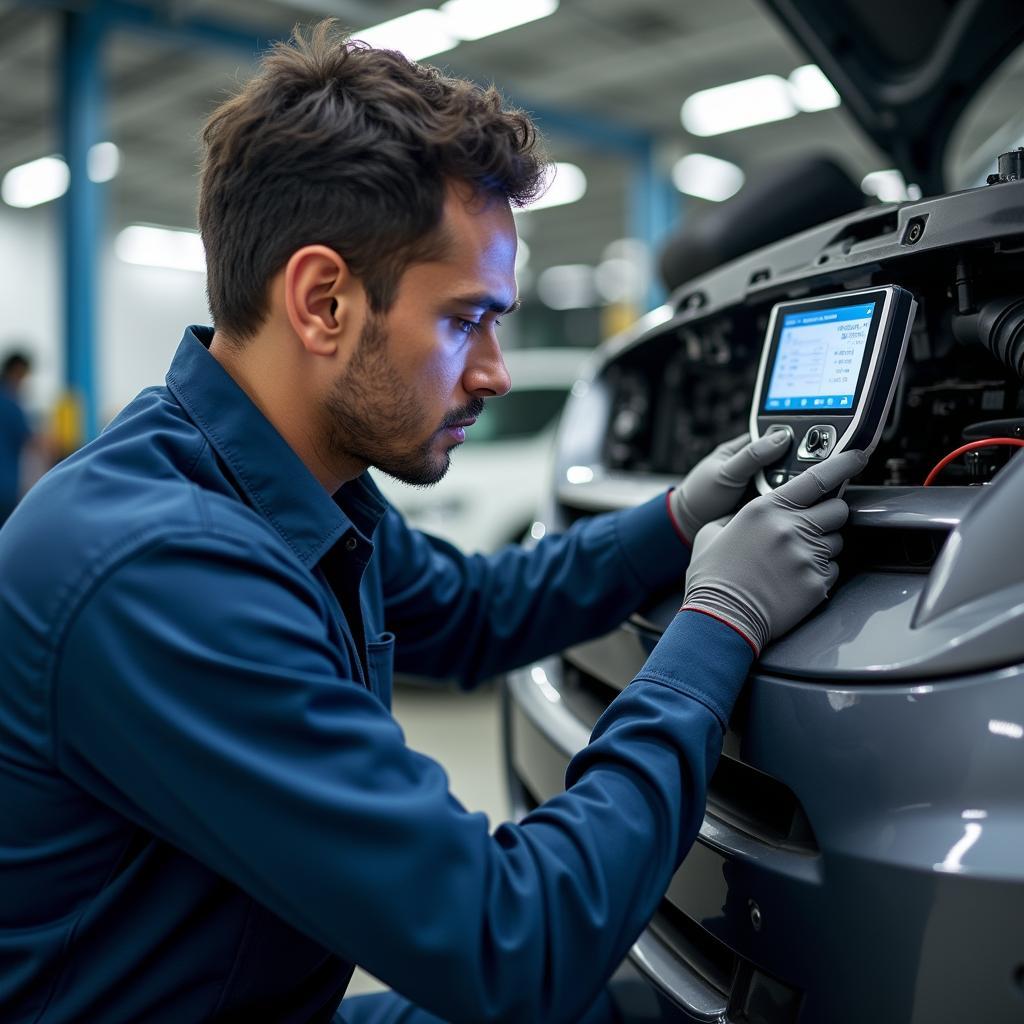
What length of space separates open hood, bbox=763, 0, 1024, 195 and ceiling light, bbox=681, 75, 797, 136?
23.4ft

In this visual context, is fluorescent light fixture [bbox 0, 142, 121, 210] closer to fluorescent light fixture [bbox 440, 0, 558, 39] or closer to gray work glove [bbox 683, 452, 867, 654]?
fluorescent light fixture [bbox 440, 0, 558, 39]

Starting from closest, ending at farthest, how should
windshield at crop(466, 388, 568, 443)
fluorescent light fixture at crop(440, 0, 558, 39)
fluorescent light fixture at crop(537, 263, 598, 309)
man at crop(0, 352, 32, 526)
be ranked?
windshield at crop(466, 388, 568, 443) < man at crop(0, 352, 32, 526) < fluorescent light fixture at crop(440, 0, 558, 39) < fluorescent light fixture at crop(537, 263, 598, 309)

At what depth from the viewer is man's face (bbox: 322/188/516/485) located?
3.32 ft

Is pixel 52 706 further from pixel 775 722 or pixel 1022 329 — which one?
pixel 1022 329

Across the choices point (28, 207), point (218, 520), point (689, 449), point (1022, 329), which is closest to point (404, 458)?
point (218, 520)

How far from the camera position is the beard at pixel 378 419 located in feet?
3.32

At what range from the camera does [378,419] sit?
104 cm

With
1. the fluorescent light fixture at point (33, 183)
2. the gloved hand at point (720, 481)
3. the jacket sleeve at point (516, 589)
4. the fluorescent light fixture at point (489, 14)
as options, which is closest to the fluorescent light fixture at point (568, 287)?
the fluorescent light fixture at point (33, 183)

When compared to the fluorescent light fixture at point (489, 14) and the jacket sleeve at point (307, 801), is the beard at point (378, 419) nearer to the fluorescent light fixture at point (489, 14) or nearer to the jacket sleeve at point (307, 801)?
the jacket sleeve at point (307, 801)

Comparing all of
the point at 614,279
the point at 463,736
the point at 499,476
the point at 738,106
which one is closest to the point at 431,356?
the point at 463,736

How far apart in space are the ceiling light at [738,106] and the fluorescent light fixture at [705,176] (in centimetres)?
72

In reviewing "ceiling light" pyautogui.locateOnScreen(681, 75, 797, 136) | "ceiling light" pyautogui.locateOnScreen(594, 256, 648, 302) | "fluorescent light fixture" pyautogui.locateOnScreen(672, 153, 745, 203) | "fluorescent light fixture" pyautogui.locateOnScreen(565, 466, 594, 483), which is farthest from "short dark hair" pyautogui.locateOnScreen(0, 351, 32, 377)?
"ceiling light" pyautogui.locateOnScreen(594, 256, 648, 302)

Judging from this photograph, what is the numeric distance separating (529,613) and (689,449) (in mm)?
499

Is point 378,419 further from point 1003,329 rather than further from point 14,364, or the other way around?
point 14,364
